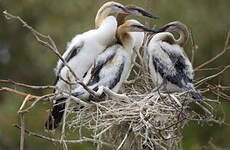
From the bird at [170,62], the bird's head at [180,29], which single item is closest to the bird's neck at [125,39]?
the bird at [170,62]

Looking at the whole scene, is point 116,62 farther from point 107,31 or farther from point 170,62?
point 170,62

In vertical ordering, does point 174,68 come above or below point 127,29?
below

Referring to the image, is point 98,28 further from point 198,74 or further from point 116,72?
point 198,74

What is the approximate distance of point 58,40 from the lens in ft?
27.6

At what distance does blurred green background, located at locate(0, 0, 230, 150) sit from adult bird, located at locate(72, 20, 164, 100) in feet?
9.79

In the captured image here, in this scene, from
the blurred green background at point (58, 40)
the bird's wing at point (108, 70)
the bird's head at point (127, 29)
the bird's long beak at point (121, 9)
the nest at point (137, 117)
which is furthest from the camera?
the blurred green background at point (58, 40)

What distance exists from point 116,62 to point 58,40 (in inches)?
176

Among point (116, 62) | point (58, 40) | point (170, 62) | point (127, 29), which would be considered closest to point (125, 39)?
point (127, 29)

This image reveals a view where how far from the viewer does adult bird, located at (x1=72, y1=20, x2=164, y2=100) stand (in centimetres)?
395

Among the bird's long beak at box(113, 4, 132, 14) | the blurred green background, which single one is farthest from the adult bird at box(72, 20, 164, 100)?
the blurred green background

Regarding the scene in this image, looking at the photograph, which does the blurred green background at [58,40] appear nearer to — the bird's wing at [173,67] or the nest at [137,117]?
the bird's wing at [173,67]

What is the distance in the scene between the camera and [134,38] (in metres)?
4.28

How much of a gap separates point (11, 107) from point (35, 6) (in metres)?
2.03

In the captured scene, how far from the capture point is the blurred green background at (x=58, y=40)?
762cm
